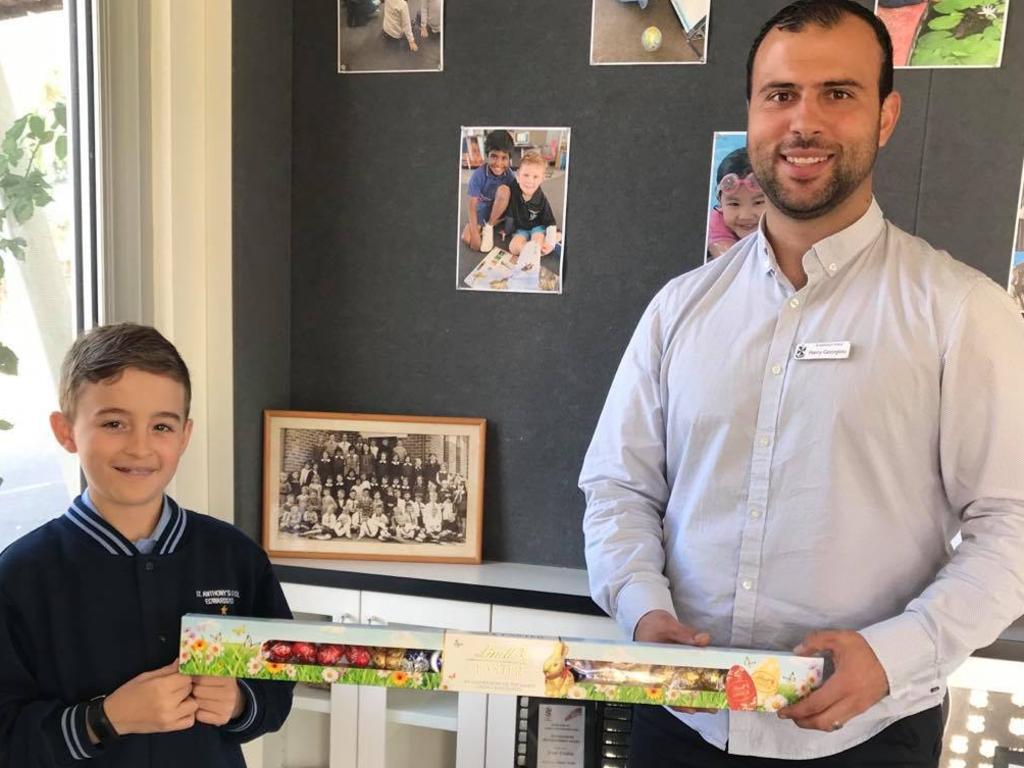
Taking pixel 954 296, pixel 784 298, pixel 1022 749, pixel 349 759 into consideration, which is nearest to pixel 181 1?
pixel 784 298

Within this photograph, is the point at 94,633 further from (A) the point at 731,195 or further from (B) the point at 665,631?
(A) the point at 731,195

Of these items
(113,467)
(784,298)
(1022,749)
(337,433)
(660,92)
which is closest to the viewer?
(113,467)

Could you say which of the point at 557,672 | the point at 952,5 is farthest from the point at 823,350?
the point at 952,5

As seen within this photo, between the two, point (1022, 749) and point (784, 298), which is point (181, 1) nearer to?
point (784, 298)

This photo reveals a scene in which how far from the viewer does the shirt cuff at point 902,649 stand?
45.6 inches

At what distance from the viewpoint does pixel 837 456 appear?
4.14 ft

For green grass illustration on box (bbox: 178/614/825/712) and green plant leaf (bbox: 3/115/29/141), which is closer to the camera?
green grass illustration on box (bbox: 178/614/825/712)

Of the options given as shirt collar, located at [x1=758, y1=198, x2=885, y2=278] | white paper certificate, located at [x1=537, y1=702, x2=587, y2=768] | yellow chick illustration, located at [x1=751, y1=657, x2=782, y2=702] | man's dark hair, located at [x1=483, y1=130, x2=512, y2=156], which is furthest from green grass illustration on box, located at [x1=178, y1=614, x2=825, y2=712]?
man's dark hair, located at [x1=483, y1=130, x2=512, y2=156]

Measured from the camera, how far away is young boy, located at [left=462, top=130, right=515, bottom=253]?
2.00 meters

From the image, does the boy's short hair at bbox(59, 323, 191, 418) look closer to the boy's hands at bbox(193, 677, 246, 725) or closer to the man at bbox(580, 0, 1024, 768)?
the boy's hands at bbox(193, 677, 246, 725)

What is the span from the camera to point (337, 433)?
2.08 meters

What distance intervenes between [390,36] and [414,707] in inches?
62.8

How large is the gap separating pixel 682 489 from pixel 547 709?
2.66ft

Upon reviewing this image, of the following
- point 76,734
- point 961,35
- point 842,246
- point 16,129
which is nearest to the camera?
point 76,734
